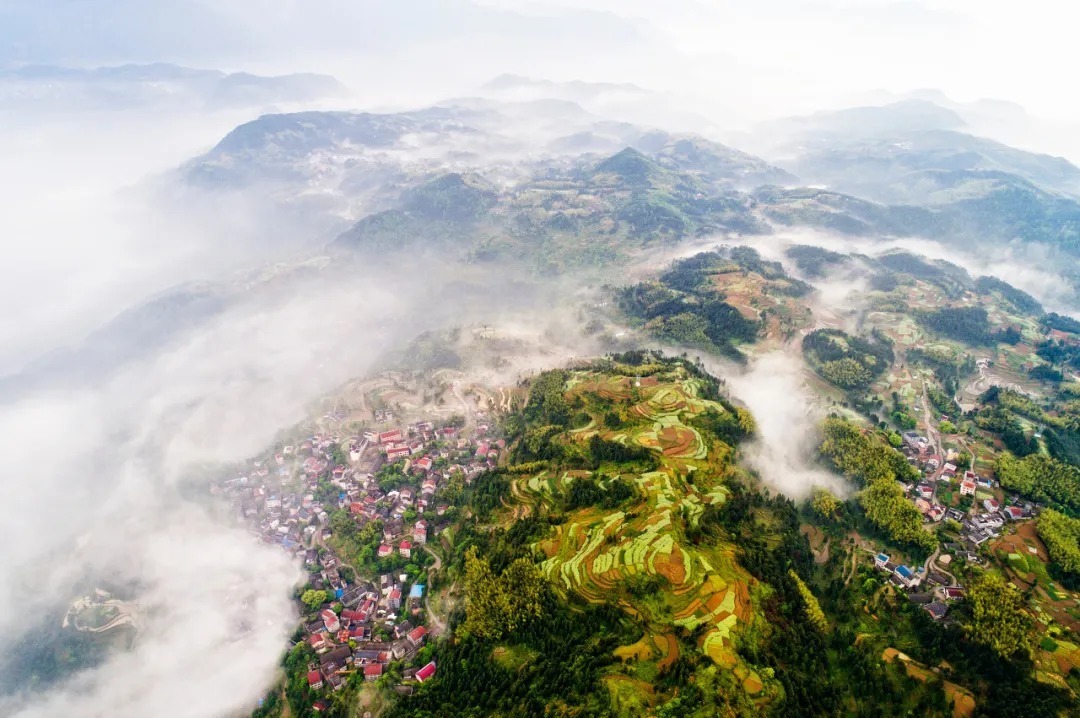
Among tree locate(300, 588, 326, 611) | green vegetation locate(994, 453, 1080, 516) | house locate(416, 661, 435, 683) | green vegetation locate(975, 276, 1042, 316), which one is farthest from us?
green vegetation locate(975, 276, 1042, 316)

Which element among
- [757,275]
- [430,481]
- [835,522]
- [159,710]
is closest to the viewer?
[159,710]

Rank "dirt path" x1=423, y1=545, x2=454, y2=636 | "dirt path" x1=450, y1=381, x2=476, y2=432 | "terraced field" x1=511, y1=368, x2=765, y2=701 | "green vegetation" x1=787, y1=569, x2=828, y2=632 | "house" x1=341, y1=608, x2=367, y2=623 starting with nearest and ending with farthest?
1. "terraced field" x1=511, y1=368, x2=765, y2=701
2. "green vegetation" x1=787, y1=569, x2=828, y2=632
3. "dirt path" x1=423, y1=545, x2=454, y2=636
4. "house" x1=341, y1=608, x2=367, y2=623
5. "dirt path" x1=450, y1=381, x2=476, y2=432

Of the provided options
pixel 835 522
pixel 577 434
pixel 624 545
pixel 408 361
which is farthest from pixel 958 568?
pixel 408 361

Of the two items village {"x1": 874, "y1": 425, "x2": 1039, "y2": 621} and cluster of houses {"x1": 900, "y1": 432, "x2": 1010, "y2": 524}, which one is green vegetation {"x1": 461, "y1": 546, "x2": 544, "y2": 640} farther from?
cluster of houses {"x1": 900, "y1": 432, "x2": 1010, "y2": 524}

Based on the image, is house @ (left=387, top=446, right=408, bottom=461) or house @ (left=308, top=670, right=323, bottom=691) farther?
house @ (left=387, top=446, right=408, bottom=461)

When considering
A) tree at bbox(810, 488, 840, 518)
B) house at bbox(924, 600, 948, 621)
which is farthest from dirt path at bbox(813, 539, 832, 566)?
house at bbox(924, 600, 948, 621)

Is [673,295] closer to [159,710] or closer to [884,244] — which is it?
[884,244]

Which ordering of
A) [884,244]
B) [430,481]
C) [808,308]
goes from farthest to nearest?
[884,244] < [808,308] < [430,481]

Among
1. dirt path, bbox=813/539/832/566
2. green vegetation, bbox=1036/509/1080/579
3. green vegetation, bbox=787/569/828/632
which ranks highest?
green vegetation, bbox=1036/509/1080/579
